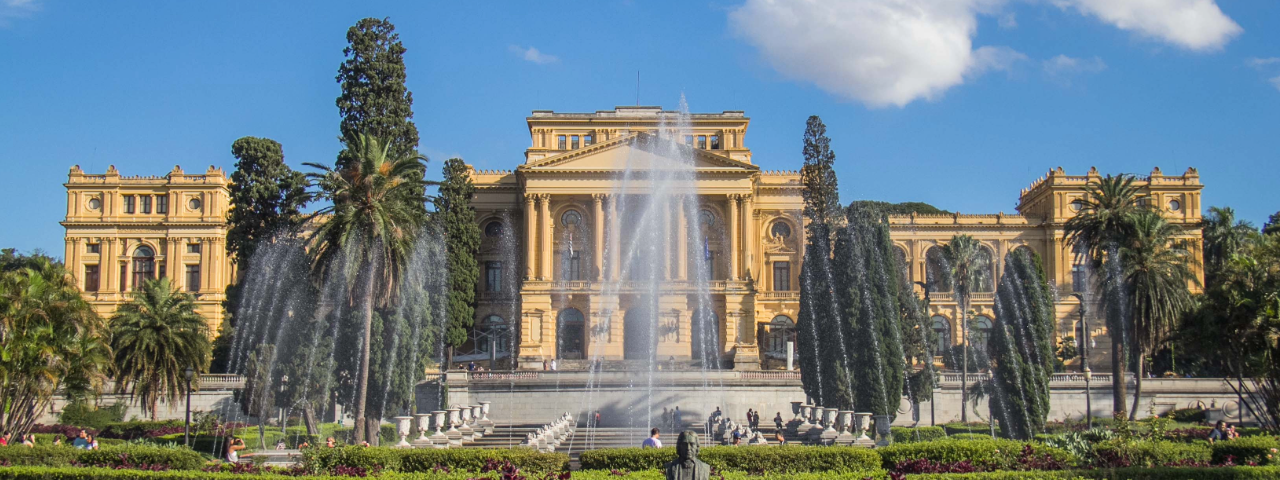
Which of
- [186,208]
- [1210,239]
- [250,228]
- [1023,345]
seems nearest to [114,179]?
[186,208]

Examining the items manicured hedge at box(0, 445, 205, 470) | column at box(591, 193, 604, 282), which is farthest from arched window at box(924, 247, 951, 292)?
manicured hedge at box(0, 445, 205, 470)

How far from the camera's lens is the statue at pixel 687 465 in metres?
12.2

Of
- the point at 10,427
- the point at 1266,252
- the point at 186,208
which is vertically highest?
the point at 186,208

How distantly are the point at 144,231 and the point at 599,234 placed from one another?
25966mm

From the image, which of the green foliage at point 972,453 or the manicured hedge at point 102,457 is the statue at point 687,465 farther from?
the manicured hedge at point 102,457

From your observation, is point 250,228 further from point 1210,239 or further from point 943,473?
point 1210,239

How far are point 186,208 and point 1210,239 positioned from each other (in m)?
57.3

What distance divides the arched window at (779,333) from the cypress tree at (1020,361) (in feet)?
66.6

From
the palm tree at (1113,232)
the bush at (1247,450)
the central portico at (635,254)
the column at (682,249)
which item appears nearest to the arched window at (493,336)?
the central portico at (635,254)

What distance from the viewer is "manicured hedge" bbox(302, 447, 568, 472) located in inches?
769

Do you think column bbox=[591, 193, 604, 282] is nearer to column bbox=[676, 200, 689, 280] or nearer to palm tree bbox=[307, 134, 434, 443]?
column bbox=[676, 200, 689, 280]

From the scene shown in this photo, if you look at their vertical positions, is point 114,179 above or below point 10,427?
above

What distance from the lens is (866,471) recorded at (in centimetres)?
1833

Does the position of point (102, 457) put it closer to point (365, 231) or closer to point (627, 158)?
point (365, 231)
